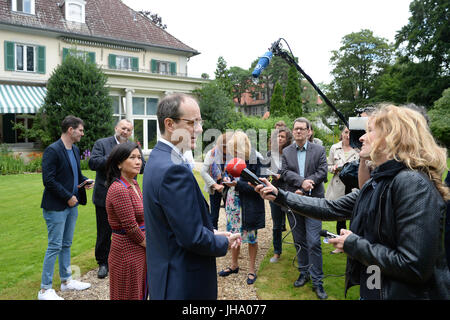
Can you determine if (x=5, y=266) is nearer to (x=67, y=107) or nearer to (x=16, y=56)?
(x=67, y=107)

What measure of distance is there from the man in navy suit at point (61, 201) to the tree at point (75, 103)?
47.5 ft

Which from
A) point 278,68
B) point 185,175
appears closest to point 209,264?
point 185,175

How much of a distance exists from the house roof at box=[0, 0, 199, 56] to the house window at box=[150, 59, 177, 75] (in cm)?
130

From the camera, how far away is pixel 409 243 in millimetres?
1872

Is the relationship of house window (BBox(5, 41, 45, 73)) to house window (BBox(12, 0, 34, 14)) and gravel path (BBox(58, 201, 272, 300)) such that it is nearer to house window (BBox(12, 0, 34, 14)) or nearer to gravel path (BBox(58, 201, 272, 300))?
house window (BBox(12, 0, 34, 14))

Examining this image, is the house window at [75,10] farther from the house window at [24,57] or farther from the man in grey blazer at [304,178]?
the man in grey blazer at [304,178]

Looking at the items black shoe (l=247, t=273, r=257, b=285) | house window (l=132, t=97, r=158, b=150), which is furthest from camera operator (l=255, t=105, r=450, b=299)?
house window (l=132, t=97, r=158, b=150)

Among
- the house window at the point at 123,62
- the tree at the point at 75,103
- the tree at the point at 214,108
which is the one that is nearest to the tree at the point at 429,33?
the tree at the point at 214,108

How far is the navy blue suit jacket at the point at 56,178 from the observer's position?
427cm

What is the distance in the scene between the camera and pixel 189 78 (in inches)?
993

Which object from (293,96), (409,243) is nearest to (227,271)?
(409,243)

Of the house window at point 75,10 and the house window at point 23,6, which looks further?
the house window at point 75,10

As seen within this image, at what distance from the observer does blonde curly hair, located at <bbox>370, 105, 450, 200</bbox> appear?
2.00m

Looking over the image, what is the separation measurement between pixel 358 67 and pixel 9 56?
38.8 meters
